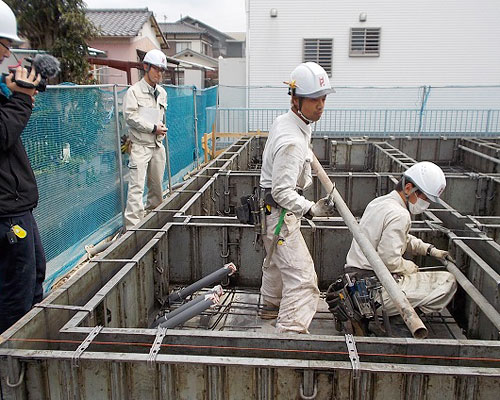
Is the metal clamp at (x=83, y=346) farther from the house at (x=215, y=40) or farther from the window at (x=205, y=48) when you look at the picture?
the house at (x=215, y=40)

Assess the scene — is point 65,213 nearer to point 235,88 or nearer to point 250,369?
point 250,369

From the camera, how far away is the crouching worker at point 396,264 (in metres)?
4.02

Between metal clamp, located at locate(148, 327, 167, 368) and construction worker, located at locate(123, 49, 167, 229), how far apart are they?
4351 millimetres

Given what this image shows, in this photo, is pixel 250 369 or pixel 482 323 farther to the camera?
pixel 482 323

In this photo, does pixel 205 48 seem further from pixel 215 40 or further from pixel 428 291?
pixel 428 291

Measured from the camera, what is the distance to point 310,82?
12.7ft

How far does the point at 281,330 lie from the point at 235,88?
16984 mm

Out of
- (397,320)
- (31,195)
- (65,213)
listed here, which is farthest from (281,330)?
(65,213)

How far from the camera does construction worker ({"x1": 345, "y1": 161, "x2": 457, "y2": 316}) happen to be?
4.09 m

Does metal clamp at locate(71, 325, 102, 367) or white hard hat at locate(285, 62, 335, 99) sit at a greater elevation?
white hard hat at locate(285, 62, 335, 99)

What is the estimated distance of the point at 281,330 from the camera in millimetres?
3998

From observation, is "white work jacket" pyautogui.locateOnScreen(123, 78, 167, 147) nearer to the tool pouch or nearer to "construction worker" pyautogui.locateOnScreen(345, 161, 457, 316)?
the tool pouch

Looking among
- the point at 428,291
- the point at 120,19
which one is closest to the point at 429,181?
the point at 428,291

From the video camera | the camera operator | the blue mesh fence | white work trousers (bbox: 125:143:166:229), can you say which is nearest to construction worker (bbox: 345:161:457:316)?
the camera operator
